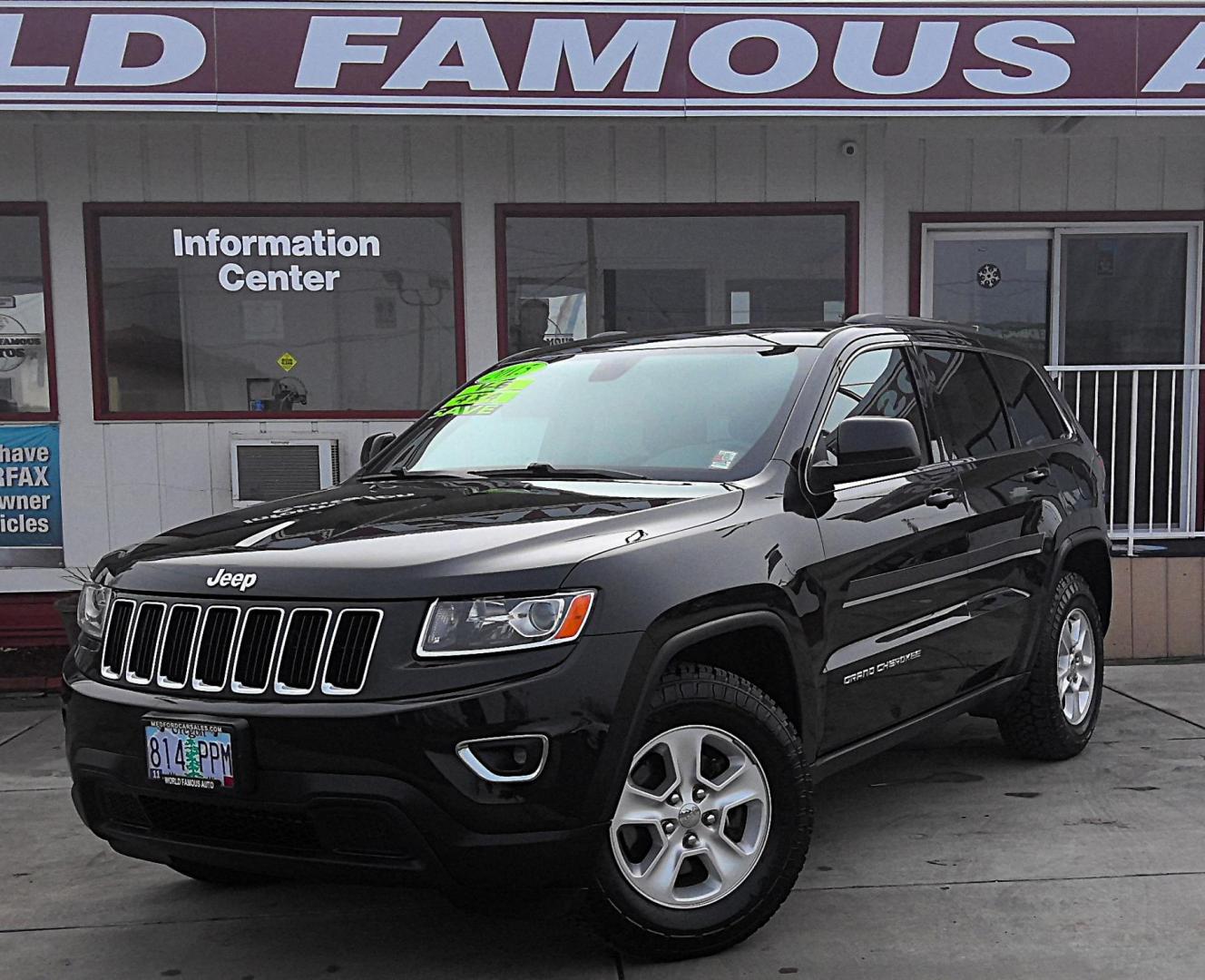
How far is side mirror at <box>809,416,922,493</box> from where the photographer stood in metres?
3.85

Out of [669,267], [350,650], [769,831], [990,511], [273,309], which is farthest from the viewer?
[669,267]

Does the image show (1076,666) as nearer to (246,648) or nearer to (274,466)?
(246,648)

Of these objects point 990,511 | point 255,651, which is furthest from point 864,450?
point 255,651

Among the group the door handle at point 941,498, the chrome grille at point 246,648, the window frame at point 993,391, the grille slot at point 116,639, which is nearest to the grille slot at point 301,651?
the chrome grille at point 246,648

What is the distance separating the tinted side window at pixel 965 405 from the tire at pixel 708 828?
1685mm

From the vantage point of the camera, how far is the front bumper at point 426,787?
296 centimetres

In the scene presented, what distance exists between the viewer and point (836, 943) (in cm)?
357

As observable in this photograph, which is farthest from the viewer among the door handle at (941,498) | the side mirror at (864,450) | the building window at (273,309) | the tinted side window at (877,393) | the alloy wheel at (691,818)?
the building window at (273,309)

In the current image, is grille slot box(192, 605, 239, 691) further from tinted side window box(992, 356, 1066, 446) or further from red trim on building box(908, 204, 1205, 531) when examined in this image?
red trim on building box(908, 204, 1205, 531)

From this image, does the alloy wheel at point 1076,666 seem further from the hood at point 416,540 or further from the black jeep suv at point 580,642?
the hood at point 416,540

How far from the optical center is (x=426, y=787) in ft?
9.70

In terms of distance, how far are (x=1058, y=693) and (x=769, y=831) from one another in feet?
7.26

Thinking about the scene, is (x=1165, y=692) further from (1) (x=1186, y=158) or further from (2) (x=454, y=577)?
(2) (x=454, y=577)

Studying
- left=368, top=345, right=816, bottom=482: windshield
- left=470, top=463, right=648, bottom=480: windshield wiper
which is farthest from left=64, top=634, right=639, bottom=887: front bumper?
left=368, top=345, right=816, bottom=482: windshield
